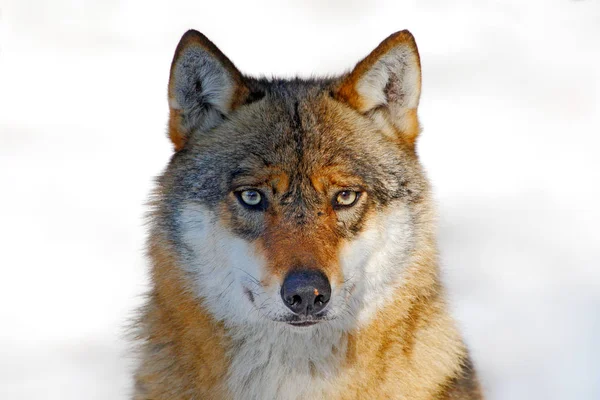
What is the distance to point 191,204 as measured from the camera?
4422 millimetres

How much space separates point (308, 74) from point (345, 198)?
561cm

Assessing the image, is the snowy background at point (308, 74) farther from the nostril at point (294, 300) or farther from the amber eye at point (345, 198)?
the nostril at point (294, 300)

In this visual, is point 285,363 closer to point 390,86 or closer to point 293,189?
point 293,189

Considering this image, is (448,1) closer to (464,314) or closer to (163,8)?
(163,8)

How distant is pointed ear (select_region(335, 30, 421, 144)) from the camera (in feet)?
15.1

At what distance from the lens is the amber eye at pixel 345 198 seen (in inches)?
168

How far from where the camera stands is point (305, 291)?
3.85 metres

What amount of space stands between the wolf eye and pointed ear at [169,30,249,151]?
0.60 meters

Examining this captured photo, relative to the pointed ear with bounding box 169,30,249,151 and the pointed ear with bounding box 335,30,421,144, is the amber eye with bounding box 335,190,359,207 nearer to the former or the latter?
the pointed ear with bounding box 335,30,421,144

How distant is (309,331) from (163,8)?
727 centimetres

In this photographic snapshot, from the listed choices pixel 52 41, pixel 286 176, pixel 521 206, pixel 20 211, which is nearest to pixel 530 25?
pixel 521 206

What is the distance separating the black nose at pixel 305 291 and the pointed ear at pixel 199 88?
120 centimetres

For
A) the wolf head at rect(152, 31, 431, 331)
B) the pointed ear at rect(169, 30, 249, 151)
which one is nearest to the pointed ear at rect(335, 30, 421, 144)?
the wolf head at rect(152, 31, 431, 331)

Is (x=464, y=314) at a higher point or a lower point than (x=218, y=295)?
lower
